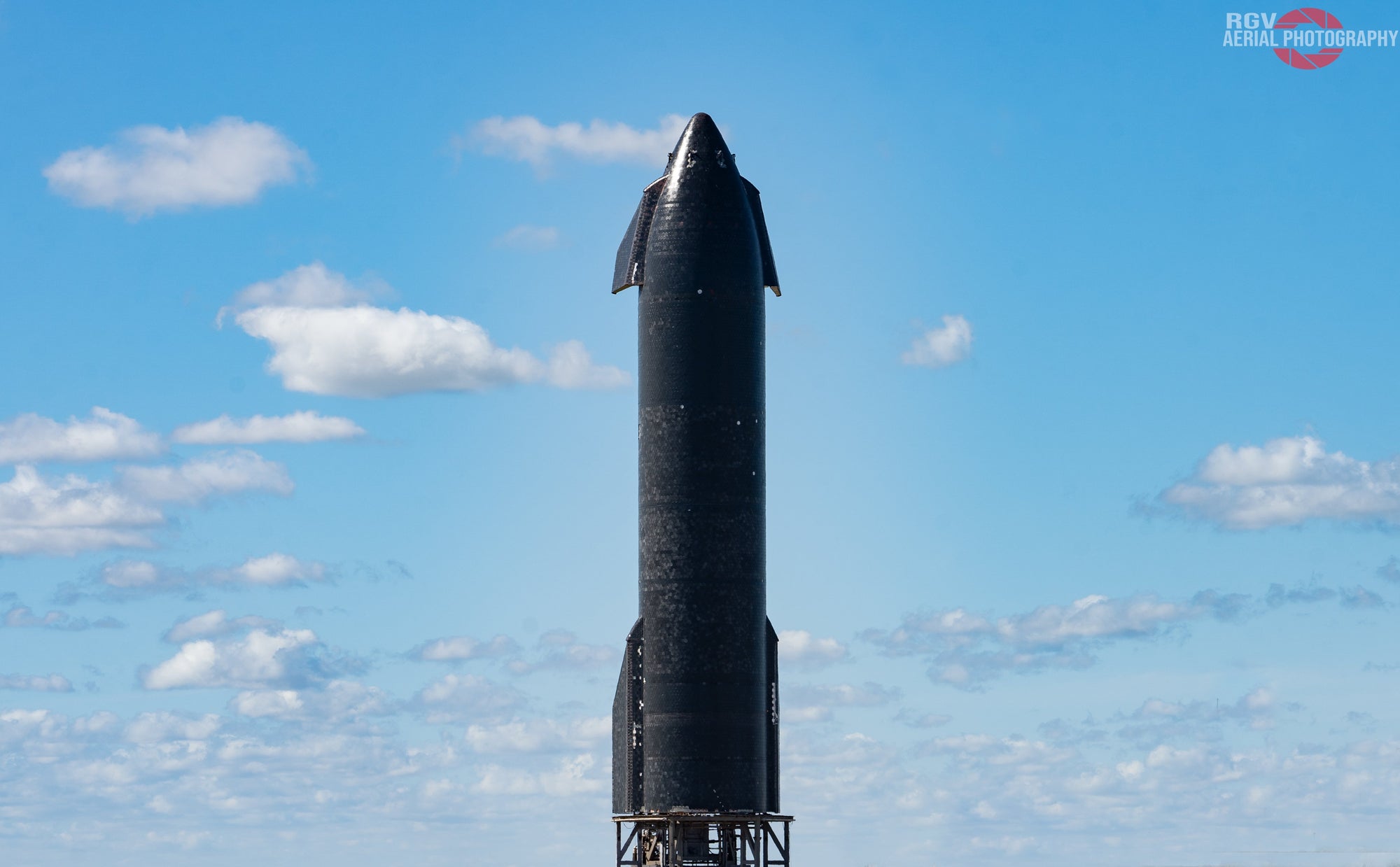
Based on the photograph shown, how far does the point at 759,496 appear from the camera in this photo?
88.5m

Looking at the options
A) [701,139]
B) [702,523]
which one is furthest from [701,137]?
[702,523]

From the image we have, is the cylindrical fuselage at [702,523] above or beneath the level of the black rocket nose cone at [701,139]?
beneath

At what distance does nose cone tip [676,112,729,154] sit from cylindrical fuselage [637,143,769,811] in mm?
2464

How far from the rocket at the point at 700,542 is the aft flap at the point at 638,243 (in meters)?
0.83

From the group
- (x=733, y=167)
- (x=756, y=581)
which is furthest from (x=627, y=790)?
(x=733, y=167)

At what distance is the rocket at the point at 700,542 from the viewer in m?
86.9

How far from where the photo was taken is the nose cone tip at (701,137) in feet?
297

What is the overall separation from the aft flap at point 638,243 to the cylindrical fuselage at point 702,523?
1.09 metres

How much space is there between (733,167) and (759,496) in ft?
38.0

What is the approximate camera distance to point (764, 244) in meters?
91.2

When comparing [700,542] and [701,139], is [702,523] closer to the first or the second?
[700,542]

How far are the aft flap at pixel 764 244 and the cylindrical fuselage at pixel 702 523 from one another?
1918mm

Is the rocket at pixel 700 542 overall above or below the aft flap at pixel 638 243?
below

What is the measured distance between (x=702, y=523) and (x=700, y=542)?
2.10ft
